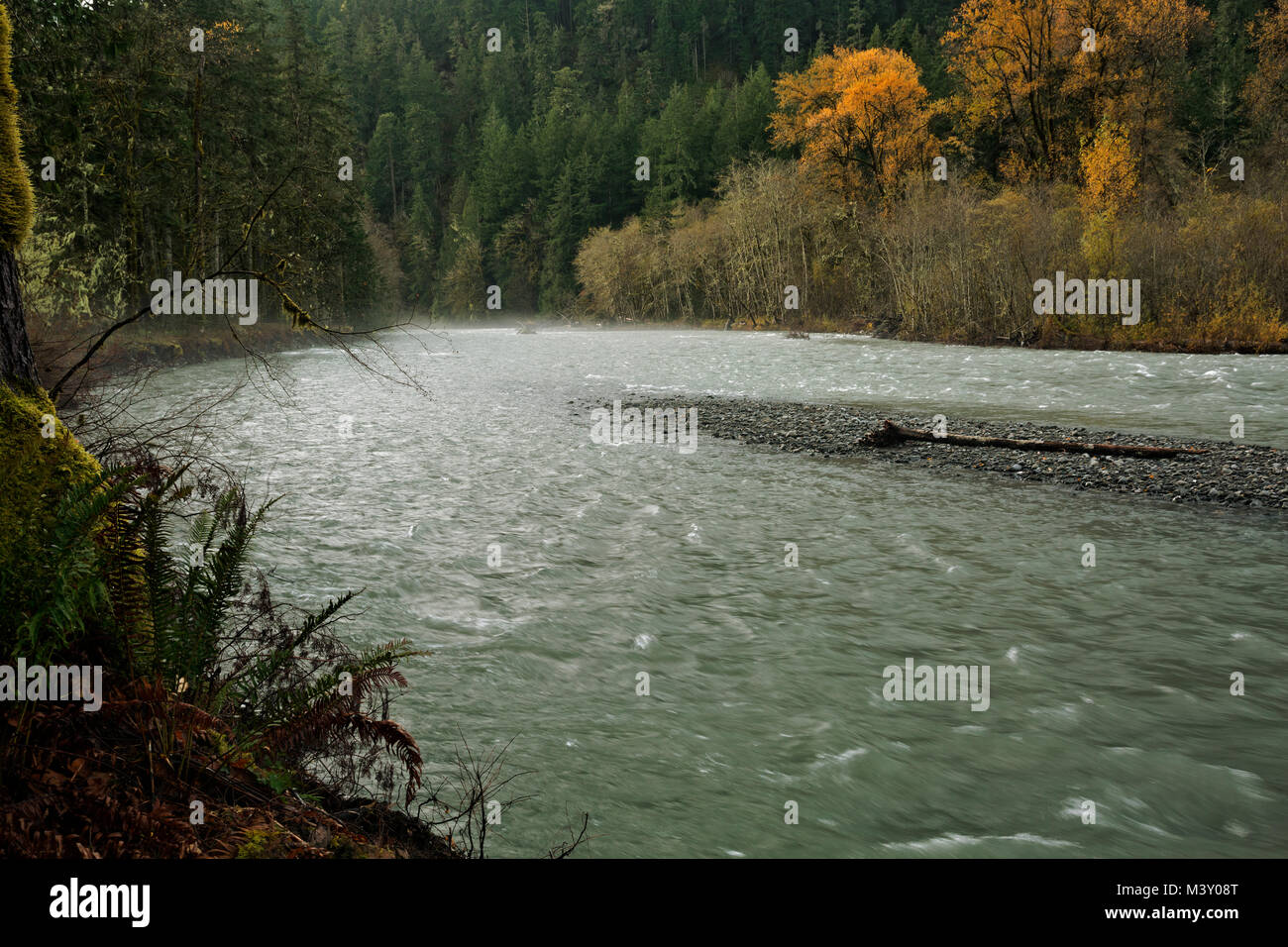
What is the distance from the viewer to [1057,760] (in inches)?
232

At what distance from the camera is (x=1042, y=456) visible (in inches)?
600

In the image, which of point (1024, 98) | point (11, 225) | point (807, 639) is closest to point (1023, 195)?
point (1024, 98)

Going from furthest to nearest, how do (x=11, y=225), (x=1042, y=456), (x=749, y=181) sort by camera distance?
(x=749, y=181)
(x=1042, y=456)
(x=11, y=225)

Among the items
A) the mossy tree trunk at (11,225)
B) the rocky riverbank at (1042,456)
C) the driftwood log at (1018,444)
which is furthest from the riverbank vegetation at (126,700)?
the driftwood log at (1018,444)

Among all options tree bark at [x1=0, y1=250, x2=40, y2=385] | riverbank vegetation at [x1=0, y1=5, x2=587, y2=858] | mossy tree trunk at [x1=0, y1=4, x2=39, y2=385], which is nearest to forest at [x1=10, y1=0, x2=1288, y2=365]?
mossy tree trunk at [x1=0, y1=4, x2=39, y2=385]

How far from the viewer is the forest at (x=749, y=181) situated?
23562mm

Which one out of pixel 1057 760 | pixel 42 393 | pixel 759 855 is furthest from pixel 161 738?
pixel 1057 760

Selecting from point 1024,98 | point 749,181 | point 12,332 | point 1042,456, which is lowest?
A: point 1042,456

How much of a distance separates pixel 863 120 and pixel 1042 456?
4913 centimetres

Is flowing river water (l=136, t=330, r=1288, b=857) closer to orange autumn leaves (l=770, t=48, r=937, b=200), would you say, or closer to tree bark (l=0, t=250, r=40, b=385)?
tree bark (l=0, t=250, r=40, b=385)

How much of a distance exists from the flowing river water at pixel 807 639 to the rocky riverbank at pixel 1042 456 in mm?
794

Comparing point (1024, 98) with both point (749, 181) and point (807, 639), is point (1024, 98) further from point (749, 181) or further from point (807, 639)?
point (807, 639)

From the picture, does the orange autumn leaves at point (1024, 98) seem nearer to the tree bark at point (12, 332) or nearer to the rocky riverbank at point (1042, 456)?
the rocky riverbank at point (1042, 456)

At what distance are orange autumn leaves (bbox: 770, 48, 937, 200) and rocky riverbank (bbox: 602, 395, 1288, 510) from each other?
4239 cm
